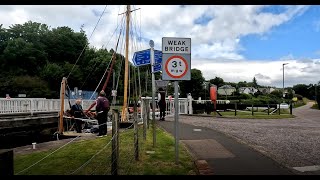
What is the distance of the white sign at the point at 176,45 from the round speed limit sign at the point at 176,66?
0.16m

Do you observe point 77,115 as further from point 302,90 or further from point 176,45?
point 302,90

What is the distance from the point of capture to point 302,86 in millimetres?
128375

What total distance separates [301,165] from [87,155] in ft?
17.0

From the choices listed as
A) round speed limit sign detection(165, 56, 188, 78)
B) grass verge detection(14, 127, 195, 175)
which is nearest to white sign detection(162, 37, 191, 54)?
round speed limit sign detection(165, 56, 188, 78)

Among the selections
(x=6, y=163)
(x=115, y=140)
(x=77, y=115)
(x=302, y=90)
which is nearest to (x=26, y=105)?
(x=77, y=115)

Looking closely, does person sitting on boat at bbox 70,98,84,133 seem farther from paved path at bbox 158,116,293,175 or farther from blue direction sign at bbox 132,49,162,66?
paved path at bbox 158,116,293,175

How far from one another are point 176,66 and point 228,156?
8.72 feet

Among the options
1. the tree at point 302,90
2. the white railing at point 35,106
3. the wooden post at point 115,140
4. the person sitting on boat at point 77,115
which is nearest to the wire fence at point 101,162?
the wooden post at point 115,140

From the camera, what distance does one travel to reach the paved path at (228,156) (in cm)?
713

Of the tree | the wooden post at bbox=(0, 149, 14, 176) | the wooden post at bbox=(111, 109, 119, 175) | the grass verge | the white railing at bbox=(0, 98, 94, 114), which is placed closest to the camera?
the wooden post at bbox=(0, 149, 14, 176)

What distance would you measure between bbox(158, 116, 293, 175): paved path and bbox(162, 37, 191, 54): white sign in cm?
260

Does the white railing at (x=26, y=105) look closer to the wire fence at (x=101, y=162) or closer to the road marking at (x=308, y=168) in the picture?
the wire fence at (x=101, y=162)

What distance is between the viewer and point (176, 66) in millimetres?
7883

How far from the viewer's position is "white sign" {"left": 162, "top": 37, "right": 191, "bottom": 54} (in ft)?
25.7
